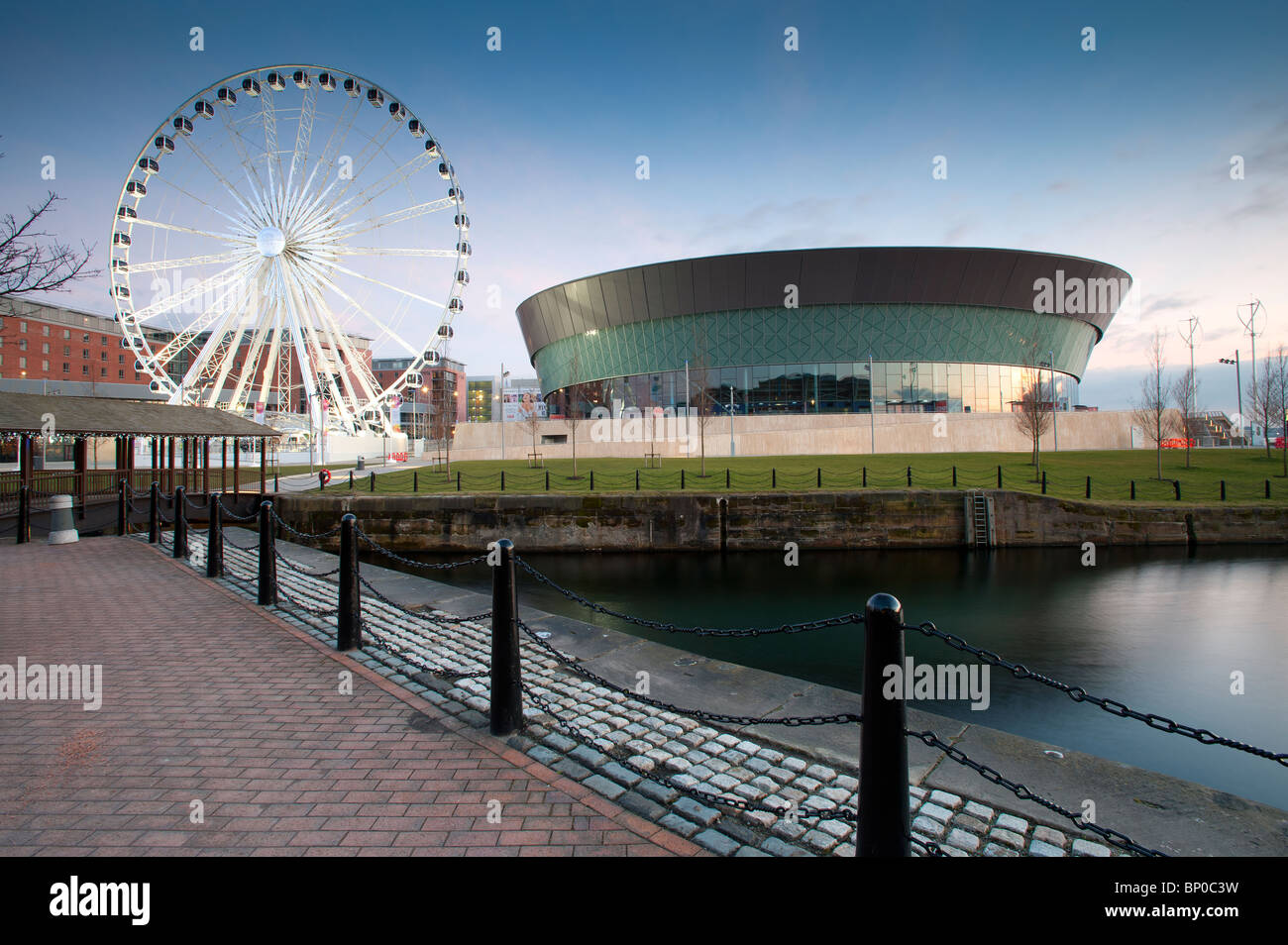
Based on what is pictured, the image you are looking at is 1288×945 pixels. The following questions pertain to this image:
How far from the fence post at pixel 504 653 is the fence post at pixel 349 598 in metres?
2.76

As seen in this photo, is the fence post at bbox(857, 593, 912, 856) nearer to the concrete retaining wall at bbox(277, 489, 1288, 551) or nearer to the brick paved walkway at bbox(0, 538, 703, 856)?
the brick paved walkway at bbox(0, 538, 703, 856)

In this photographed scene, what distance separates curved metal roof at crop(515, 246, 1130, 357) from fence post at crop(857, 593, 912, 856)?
5592 cm

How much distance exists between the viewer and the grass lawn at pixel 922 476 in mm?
23469

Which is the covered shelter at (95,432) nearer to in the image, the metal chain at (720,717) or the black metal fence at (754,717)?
the black metal fence at (754,717)

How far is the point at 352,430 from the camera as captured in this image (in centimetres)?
4769

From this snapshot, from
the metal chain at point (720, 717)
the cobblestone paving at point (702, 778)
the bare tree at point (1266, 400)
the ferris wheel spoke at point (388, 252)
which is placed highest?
the ferris wheel spoke at point (388, 252)

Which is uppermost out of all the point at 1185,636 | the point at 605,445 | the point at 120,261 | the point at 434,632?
the point at 120,261

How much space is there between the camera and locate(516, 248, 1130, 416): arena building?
55.9 metres

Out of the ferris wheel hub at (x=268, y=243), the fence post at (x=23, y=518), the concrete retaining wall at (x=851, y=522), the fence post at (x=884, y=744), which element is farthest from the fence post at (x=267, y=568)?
the ferris wheel hub at (x=268, y=243)

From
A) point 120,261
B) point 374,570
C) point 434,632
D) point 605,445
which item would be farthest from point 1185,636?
point 120,261
